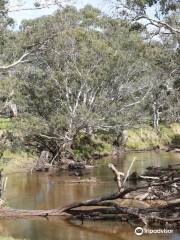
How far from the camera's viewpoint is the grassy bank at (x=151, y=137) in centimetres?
4841

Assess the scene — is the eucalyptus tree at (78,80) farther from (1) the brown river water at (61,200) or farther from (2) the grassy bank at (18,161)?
(1) the brown river water at (61,200)

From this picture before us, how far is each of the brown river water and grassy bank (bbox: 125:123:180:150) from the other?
8.76m

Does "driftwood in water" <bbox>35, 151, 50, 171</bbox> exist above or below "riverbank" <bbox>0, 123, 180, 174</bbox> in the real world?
above

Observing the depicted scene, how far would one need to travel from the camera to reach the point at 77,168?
3384 cm

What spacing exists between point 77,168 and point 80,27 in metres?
11.5

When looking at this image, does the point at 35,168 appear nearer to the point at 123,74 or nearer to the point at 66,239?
the point at 123,74

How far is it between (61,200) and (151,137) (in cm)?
3004

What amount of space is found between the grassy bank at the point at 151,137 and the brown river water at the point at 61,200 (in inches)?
345

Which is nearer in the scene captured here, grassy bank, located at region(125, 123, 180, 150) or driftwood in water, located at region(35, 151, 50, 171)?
driftwood in water, located at region(35, 151, 50, 171)

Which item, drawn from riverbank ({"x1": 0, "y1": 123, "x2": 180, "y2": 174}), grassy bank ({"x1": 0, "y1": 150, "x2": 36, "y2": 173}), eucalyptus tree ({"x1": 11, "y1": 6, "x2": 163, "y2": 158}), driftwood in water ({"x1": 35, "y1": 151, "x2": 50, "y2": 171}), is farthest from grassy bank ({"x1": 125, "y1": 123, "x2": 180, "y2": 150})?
driftwood in water ({"x1": 35, "y1": 151, "x2": 50, "y2": 171})

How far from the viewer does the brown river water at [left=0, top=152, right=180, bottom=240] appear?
54.7 feet

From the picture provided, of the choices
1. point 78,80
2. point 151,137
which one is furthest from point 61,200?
point 151,137

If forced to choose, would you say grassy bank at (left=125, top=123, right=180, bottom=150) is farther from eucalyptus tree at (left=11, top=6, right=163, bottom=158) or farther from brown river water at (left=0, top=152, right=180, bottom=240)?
brown river water at (left=0, top=152, right=180, bottom=240)

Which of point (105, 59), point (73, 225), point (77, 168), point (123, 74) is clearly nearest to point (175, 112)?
point (123, 74)
